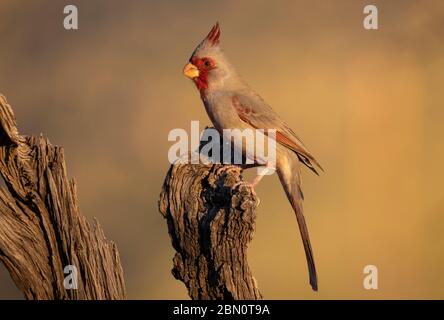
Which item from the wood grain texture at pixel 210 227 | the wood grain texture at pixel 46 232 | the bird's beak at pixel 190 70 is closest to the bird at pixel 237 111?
the bird's beak at pixel 190 70

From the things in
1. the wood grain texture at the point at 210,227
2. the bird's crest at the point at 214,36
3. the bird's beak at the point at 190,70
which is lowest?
the wood grain texture at the point at 210,227

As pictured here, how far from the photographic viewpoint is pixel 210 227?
291 cm

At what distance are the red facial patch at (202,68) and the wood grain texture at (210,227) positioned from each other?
29.1 inches

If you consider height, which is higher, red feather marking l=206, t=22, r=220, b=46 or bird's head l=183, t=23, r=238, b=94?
red feather marking l=206, t=22, r=220, b=46

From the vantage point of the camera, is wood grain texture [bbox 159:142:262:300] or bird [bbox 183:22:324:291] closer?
wood grain texture [bbox 159:142:262:300]

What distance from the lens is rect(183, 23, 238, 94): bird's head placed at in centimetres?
389

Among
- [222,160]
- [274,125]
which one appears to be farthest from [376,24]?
[222,160]

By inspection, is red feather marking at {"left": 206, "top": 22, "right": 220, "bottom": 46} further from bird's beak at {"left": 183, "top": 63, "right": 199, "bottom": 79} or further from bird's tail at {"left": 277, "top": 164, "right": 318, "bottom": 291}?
bird's tail at {"left": 277, "top": 164, "right": 318, "bottom": 291}

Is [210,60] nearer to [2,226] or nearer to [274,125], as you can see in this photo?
[274,125]

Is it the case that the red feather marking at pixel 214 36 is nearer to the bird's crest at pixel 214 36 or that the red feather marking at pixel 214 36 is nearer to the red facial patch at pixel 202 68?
the bird's crest at pixel 214 36

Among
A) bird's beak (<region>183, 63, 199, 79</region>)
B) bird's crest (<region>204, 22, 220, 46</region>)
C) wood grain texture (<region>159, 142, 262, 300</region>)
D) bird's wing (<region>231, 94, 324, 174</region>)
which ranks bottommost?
wood grain texture (<region>159, 142, 262, 300</region>)

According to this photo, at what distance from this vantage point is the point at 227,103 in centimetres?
393

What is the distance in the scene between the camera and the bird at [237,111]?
3889mm

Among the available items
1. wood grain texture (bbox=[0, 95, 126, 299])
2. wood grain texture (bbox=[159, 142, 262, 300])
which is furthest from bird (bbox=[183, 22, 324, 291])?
wood grain texture (bbox=[0, 95, 126, 299])
